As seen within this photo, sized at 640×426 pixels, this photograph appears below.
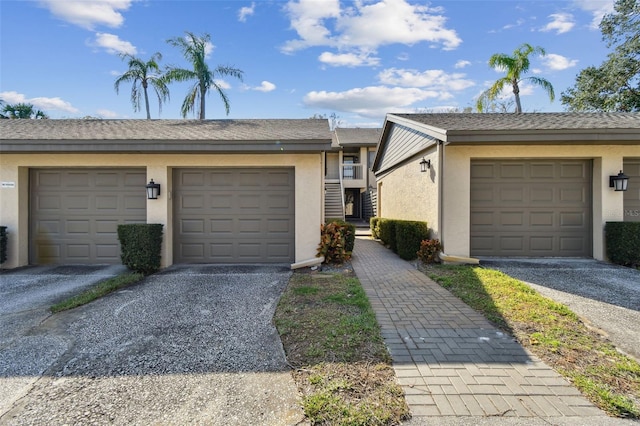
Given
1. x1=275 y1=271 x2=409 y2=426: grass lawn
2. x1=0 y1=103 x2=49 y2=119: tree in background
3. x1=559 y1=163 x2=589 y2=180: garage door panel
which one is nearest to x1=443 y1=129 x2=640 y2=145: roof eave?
x1=559 y1=163 x2=589 y2=180: garage door panel

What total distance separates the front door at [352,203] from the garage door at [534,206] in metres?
14.9

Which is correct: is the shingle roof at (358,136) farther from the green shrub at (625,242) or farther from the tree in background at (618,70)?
the green shrub at (625,242)

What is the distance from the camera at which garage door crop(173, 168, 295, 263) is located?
7.30 meters

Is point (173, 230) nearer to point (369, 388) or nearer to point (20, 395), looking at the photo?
point (20, 395)

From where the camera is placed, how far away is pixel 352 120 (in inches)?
1244

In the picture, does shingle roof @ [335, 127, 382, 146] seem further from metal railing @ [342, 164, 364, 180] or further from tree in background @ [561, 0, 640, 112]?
tree in background @ [561, 0, 640, 112]

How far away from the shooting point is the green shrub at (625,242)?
6637mm

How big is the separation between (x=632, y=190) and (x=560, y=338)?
20.9 feet

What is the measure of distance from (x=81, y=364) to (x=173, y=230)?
180 inches

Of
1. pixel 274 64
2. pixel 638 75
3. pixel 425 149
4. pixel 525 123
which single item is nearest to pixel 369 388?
pixel 425 149

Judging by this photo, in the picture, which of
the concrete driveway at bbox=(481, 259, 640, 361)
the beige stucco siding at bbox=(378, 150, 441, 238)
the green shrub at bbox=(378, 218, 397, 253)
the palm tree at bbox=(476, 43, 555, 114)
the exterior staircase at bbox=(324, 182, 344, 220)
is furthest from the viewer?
the exterior staircase at bbox=(324, 182, 344, 220)

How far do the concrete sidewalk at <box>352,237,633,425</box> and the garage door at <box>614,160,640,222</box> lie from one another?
5.95 m

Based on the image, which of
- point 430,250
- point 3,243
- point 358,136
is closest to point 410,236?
point 430,250

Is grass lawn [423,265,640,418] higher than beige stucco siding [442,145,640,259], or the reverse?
beige stucco siding [442,145,640,259]
